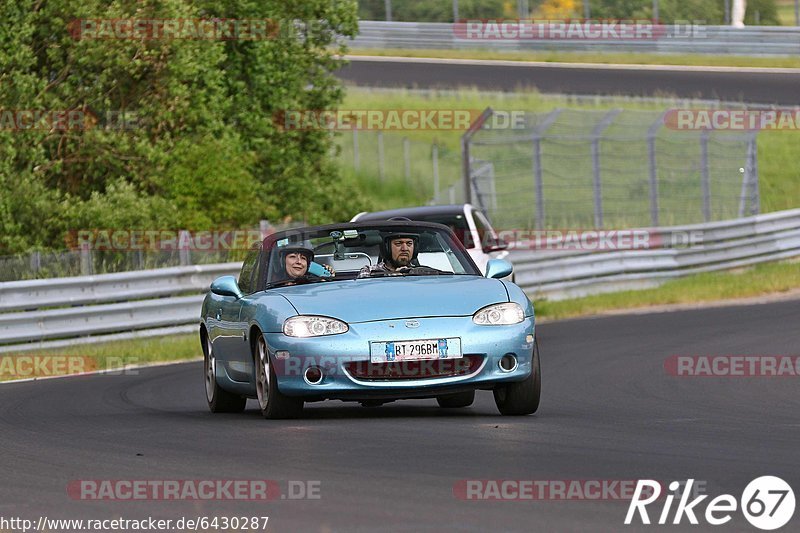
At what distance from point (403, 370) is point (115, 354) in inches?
415

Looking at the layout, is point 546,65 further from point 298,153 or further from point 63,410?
point 63,410

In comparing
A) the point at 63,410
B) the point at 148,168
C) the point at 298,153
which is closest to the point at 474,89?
the point at 298,153

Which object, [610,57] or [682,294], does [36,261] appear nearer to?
[682,294]

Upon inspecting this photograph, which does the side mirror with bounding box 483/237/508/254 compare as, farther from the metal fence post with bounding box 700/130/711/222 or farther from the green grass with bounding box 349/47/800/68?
the green grass with bounding box 349/47/800/68

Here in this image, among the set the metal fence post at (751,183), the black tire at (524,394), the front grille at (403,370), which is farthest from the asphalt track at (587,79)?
the front grille at (403,370)

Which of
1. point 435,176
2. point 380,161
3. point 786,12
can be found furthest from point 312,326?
point 786,12

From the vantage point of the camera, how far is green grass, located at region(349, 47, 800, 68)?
49.0 metres

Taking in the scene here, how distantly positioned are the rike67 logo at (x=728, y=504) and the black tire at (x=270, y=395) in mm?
3727

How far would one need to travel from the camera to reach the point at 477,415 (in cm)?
1119

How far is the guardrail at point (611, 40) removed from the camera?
48.9m

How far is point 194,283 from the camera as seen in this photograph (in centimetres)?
2291

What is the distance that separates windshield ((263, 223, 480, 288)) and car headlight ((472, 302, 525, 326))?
97cm

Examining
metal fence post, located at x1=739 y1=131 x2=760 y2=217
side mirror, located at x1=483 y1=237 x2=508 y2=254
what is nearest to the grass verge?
metal fence post, located at x1=739 y1=131 x2=760 y2=217

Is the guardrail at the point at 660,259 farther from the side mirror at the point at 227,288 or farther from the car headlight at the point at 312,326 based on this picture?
the car headlight at the point at 312,326
